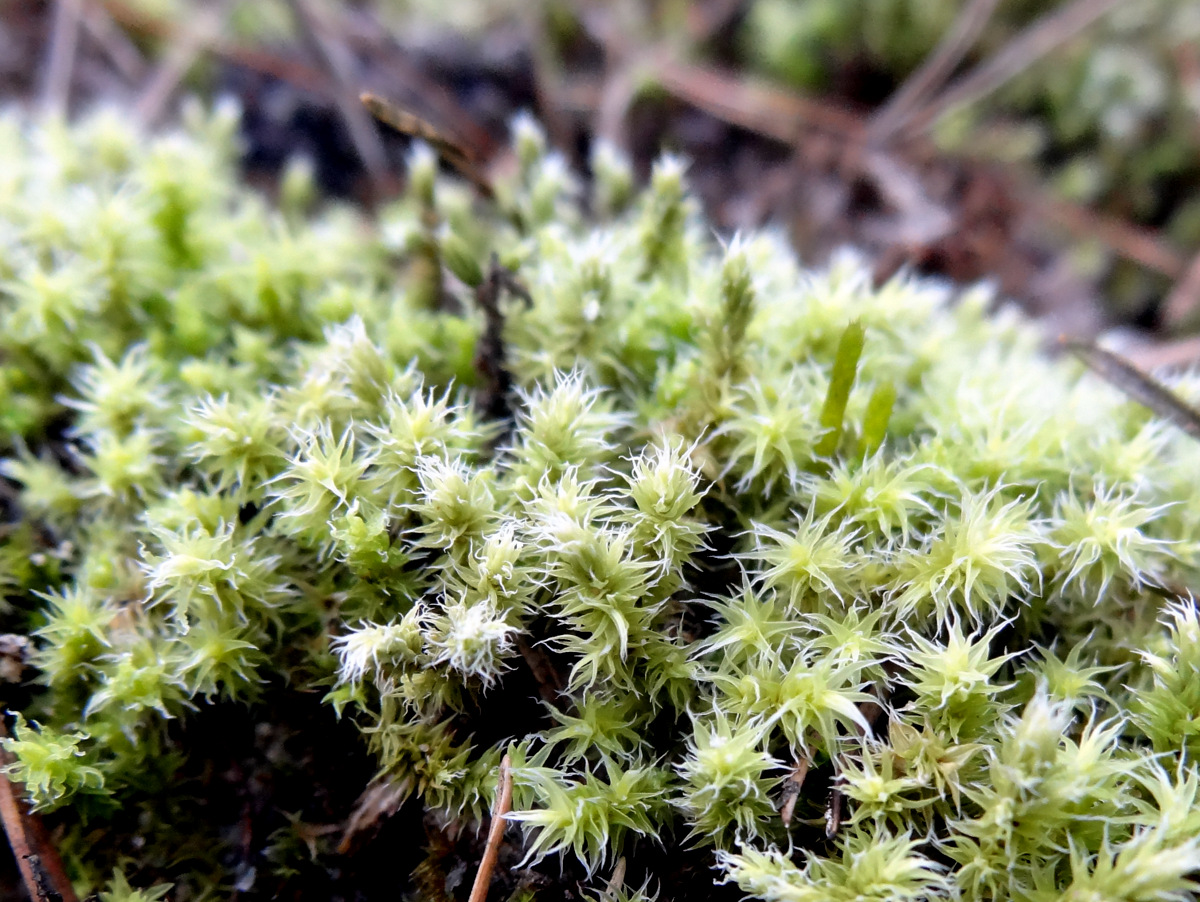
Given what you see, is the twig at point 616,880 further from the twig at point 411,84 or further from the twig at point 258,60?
the twig at point 258,60

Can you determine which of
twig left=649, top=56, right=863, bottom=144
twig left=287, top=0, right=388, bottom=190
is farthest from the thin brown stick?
twig left=649, top=56, right=863, bottom=144

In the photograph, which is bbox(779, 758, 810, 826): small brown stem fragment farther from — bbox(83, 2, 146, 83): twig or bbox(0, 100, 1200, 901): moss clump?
bbox(83, 2, 146, 83): twig

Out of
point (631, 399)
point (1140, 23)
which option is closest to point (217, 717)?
point (631, 399)

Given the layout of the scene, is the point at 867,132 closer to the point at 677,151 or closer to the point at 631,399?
the point at 677,151

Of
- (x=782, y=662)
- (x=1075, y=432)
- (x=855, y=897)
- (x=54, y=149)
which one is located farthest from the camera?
(x=54, y=149)

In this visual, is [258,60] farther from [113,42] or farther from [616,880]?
[616,880]
